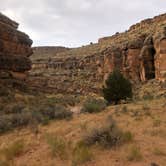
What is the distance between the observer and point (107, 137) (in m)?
9.34

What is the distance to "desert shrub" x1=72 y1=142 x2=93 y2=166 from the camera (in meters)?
8.11

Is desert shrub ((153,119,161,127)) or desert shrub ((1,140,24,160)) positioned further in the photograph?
desert shrub ((153,119,161,127))

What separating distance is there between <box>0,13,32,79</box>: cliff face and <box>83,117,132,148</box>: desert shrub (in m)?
20.0

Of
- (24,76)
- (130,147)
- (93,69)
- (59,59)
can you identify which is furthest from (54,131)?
(59,59)

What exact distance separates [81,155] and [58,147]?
1377 millimetres

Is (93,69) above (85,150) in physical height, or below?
above

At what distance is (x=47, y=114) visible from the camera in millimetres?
17047

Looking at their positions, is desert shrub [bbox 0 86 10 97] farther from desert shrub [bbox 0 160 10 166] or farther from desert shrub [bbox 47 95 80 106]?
desert shrub [bbox 0 160 10 166]

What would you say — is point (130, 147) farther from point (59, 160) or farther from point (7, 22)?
point (7, 22)

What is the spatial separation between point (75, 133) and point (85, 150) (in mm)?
2604

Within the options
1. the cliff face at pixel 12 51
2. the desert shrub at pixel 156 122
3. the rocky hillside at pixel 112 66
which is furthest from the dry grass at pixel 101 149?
the rocky hillside at pixel 112 66

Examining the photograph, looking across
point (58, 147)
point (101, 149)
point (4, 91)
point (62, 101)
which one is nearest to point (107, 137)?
point (101, 149)

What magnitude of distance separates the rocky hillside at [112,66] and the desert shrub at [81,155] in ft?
90.9

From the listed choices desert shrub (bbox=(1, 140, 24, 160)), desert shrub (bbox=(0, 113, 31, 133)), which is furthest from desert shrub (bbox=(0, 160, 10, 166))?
desert shrub (bbox=(0, 113, 31, 133))
